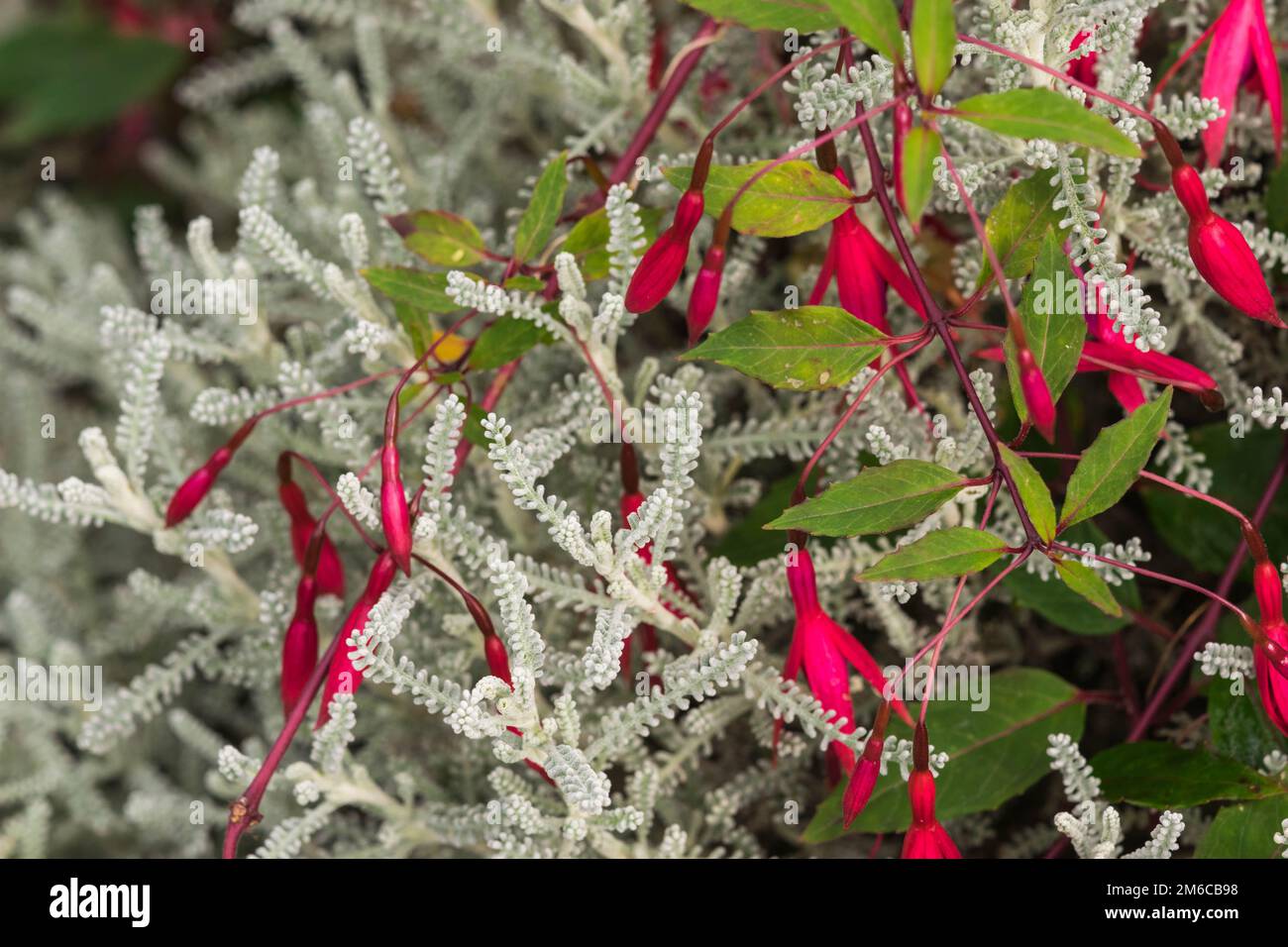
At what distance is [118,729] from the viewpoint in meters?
0.74

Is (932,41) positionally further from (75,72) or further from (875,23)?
(75,72)

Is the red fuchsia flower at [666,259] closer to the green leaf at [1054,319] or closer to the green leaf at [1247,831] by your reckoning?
the green leaf at [1054,319]

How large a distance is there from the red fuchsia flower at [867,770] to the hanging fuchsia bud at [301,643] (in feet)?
0.94

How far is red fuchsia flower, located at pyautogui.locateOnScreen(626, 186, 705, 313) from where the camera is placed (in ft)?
1.71

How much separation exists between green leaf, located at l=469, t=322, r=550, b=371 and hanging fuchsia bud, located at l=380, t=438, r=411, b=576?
0.10 m

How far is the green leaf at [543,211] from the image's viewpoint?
0.62 metres

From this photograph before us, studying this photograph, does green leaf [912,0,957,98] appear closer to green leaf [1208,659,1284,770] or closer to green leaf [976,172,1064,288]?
green leaf [976,172,1064,288]

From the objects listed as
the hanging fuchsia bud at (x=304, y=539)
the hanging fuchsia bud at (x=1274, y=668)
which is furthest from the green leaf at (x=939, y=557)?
the hanging fuchsia bud at (x=304, y=539)

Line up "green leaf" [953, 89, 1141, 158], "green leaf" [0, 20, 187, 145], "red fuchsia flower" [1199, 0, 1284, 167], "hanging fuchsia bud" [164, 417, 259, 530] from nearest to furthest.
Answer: "green leaf" [953, 89, 1141, 158], "red fuchsia flower" [1199, 0, 1284, 167], "hanging fuchsia bud" [164, 417, 259, 530], "green leaf" [0, 20, 187, 145]

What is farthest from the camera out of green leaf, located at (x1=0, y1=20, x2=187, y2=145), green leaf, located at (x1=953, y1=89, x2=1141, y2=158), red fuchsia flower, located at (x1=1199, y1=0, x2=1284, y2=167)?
green leaf, located at (x1=0, y1=20, x2=187, y2=145)

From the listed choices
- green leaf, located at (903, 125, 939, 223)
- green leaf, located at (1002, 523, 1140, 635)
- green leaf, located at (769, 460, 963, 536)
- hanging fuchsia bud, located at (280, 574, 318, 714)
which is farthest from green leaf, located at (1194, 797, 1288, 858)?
hanging fuchsia bud, located at (280, 574, 318, 714)

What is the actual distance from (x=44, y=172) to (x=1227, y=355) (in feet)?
2.85

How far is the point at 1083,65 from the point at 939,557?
299 millimetres

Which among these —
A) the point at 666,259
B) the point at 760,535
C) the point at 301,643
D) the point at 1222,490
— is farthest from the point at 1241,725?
the point at 301,643
